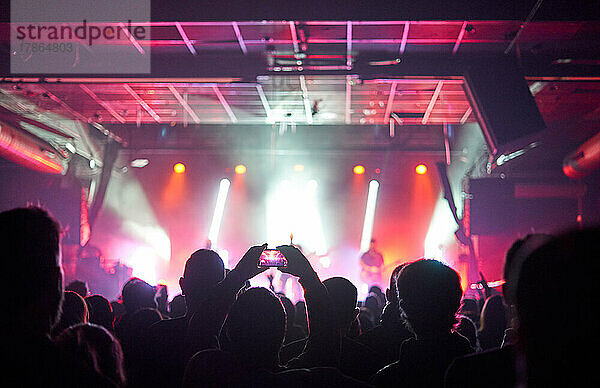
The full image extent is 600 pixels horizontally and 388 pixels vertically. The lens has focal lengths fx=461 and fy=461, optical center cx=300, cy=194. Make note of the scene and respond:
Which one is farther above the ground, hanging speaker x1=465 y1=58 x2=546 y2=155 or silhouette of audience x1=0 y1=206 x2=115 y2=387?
hanging speaker x1=465 y1=58 x2=546 y2=155

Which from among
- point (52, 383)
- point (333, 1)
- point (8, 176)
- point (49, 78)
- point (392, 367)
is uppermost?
point (333, 1)

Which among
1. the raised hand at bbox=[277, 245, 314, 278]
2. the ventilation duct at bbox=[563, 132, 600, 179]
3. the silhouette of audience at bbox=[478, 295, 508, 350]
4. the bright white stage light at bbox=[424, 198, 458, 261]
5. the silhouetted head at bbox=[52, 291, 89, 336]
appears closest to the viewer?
the raised hand at bbox=[277, 245, 314, 278]

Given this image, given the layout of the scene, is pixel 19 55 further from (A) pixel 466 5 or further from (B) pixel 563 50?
(B) pixel 563 50

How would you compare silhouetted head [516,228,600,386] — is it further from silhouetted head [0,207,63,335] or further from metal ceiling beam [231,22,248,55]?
metal ceiling beam [231,22,248,55]

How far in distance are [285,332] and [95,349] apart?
80cm

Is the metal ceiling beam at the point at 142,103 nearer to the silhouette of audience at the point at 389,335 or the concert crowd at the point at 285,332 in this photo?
the concert crowd at the point at 285,332

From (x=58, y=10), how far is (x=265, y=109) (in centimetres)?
553

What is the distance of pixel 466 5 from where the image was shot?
260 inches

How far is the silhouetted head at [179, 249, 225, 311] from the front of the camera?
9.14 feet

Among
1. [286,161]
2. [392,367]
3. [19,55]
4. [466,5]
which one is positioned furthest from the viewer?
[286,161]

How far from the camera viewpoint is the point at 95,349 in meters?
1.40

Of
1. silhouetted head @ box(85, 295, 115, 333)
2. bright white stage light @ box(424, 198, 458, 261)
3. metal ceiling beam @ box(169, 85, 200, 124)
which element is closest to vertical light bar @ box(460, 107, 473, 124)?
bright white stage light @ box(424, 198, 458, 261)

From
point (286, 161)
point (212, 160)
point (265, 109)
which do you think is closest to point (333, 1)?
point (265, 109)

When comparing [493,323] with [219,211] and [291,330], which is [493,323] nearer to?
[291,330]
